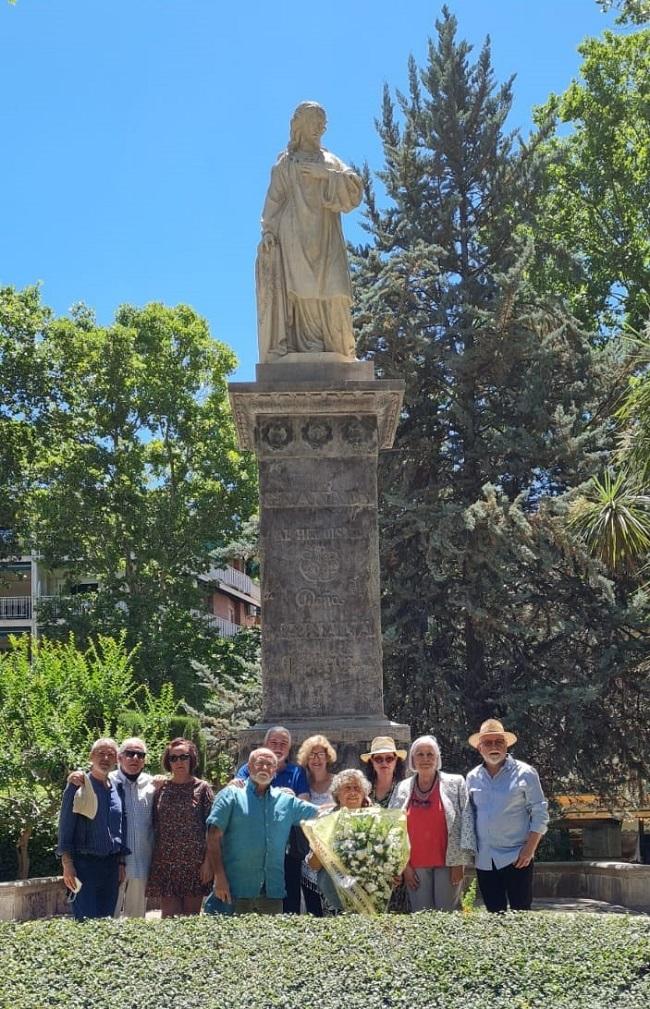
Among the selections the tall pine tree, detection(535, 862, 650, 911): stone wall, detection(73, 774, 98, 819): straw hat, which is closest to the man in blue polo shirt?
detection(73, 774, 98, 819): straw hat

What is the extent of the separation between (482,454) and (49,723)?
9532 mm

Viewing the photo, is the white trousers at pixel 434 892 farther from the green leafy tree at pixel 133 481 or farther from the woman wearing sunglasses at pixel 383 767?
the green leafy tree at pixel 133 481

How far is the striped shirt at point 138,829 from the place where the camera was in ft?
27.9

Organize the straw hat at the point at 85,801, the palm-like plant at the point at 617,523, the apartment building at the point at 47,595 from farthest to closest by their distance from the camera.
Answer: the apartment building at the point at 47,595, the palm-like plant at the point at 617,523, the straw hat at the point at 85,801

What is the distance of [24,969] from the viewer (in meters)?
6.03

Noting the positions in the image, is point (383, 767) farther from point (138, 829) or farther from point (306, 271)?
point (306, 271)

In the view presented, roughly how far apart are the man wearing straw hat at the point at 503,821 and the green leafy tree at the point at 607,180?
21.1 meters

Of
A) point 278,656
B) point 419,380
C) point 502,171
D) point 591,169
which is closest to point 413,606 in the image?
point 419,380

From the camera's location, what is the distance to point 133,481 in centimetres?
3438

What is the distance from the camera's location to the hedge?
570 cm

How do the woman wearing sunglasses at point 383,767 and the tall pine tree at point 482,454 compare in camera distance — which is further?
the tall pine tree at point 482,454

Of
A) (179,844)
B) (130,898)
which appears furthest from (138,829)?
(130,898)

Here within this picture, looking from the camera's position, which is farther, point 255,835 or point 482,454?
point 482,454

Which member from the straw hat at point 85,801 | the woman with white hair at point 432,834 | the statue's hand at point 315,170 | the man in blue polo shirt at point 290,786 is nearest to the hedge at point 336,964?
the woman with white hair at point 432,834
